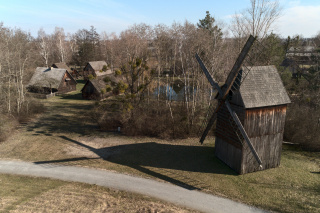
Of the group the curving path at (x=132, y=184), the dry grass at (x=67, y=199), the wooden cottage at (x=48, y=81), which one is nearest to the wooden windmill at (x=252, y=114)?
the curving path at (x=132, y=184)

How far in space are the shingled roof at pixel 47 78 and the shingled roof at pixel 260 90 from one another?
41.3 metres

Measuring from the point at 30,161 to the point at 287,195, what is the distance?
19328 mm

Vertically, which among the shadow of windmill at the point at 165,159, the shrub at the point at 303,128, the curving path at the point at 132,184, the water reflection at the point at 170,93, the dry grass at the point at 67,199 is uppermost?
the water reflection at the point at 170,93

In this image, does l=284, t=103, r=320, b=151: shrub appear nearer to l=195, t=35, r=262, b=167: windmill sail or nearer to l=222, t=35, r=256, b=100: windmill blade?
l=195, t=35, r=262, b=167: windmill sail

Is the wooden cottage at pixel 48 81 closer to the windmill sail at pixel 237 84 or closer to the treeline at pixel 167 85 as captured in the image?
the treeline at pixel 167 85

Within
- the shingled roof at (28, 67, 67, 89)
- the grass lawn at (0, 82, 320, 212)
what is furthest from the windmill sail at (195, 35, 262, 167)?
the shingled roof at (28, 67, 67, 89)

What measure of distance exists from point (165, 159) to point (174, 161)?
84 centimetres

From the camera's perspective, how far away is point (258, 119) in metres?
14.1

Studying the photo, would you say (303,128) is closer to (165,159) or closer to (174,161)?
(174,161)

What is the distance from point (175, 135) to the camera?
2275 centimetres

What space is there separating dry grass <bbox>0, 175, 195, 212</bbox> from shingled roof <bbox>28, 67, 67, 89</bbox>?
3404 centimetres

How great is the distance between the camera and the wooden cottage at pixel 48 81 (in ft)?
145

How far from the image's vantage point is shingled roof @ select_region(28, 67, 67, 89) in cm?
4428

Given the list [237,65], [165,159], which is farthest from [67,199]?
[237,65]
